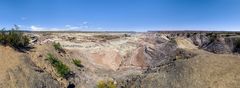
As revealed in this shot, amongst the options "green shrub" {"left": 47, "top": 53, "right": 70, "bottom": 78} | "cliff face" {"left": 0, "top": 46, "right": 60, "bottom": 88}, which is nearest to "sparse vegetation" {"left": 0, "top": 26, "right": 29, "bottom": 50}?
"cliff face" {"left": 0, "top": 46, "right": 60, "bottom": 88}

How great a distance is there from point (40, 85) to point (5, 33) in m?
8.38

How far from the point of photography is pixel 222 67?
893 inches

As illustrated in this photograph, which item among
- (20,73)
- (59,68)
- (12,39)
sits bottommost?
(59,68)

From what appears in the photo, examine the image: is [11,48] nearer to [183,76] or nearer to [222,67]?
[183,76]

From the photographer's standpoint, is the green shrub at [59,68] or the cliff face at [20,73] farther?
the green shrub at [59,68]

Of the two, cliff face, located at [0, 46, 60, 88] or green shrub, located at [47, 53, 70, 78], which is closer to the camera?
cliff face, located at [0, 46, 60, 88]

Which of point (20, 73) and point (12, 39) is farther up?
point (12, 39)

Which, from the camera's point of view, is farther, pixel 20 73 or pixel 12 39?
pixel 12 39

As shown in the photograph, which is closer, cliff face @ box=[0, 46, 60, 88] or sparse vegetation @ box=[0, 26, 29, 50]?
cliff face @ box=[0, 46, 60, 88]

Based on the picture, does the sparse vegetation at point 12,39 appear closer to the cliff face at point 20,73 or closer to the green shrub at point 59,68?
the cliff face at point 20,73

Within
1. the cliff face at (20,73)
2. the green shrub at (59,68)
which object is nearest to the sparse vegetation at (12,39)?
the cliff face at (20,73)

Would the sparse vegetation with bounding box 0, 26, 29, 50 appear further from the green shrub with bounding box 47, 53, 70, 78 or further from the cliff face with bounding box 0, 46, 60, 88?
the green shrub with bounding box 47, 53, 70, 78

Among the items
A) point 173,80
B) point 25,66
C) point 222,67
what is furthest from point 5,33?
point 222,67

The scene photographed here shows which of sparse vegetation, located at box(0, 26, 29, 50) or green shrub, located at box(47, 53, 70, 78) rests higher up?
sparse vegetation, located at box(0, 26, 29, 50)
